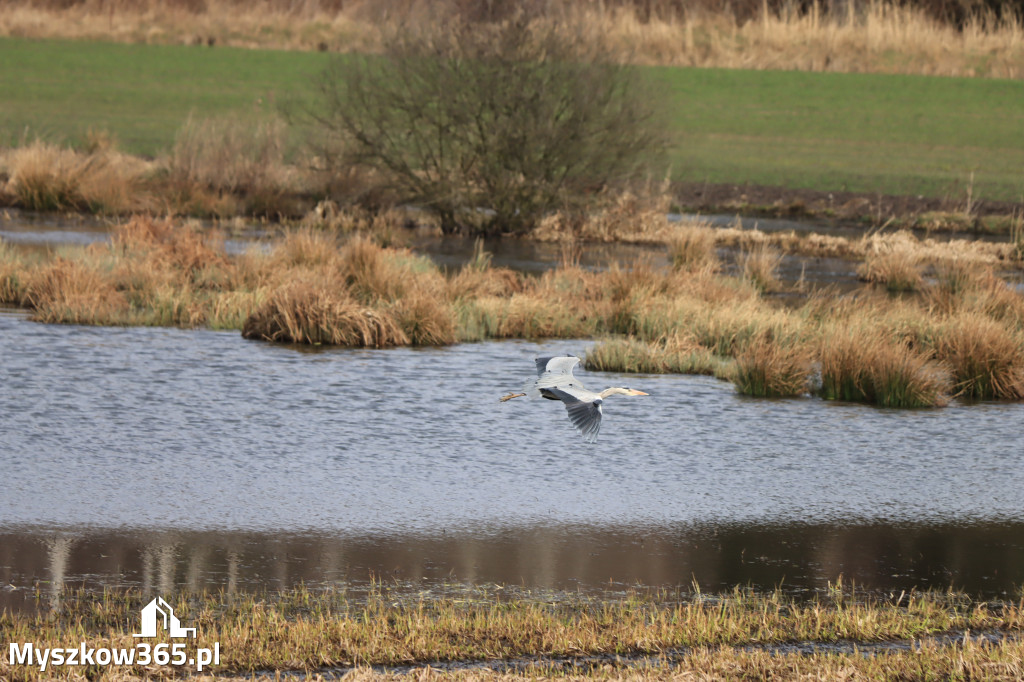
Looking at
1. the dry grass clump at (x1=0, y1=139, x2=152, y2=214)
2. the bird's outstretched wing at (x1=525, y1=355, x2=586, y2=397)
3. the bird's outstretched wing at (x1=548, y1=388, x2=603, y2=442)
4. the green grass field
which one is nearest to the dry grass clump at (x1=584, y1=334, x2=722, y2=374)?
the bird's outstretched wing at (x1=525, y1=355, x2=586, y2=397)

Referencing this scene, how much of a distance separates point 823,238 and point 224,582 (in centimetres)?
2060

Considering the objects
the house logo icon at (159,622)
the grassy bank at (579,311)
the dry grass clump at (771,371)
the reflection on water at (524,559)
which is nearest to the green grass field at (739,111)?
the grassy bank at (579,311)

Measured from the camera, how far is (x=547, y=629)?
26.4 feet

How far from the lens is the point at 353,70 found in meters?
27.7

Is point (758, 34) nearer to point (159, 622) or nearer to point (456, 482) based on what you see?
point (456, 482)

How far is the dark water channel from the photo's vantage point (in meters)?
9.42

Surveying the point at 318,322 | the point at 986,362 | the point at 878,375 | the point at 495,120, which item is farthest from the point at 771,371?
the point at 495,120

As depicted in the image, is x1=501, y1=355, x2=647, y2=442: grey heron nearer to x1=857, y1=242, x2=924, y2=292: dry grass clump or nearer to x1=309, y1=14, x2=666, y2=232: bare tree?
x1=857, y1=242, x2=924, y2=292: dry grass clump

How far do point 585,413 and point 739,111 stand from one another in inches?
1596

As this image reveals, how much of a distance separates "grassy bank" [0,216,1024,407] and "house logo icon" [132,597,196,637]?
27.6 ft

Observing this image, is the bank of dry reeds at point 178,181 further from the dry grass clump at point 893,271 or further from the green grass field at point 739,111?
the dry grass clump at point 893,271

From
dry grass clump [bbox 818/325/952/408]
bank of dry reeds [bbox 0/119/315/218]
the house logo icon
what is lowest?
bank of dry reeds [bbox 0/119/315/218]

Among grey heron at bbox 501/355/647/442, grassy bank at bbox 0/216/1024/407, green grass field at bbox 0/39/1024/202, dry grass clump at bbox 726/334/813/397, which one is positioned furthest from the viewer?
green grass field at bbox 0/39/1024/202

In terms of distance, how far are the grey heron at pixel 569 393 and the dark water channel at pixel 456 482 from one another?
4.40 feet
